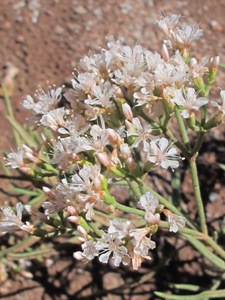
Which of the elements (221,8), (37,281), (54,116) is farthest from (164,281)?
(221,8)

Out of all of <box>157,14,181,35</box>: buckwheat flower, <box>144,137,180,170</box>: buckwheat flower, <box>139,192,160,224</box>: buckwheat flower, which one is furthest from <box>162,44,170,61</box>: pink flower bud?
<box>139,192,160,224</box>: buckwheat flower

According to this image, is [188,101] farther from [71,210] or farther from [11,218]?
[11,218]

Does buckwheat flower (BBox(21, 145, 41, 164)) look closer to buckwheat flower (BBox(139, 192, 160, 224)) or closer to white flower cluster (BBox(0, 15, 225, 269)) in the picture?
white flower cluster (BBox(0, 15, 225, 269))

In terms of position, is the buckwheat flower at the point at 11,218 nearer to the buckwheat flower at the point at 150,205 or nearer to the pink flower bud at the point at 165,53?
the buckwheat flower at the point at 150,205

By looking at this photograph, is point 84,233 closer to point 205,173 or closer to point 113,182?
point 113,182

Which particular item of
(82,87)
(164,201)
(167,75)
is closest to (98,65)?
(82,87)

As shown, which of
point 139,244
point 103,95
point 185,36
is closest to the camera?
point 139,244
